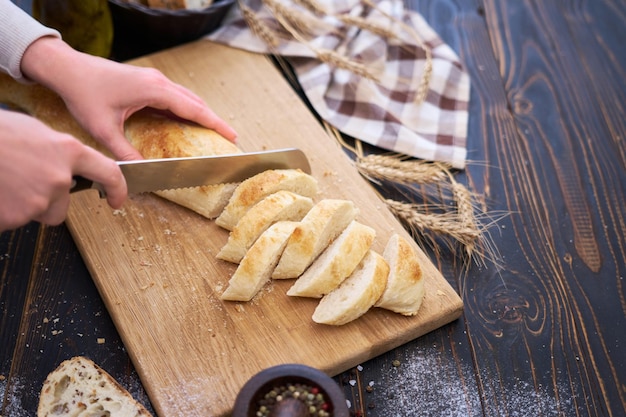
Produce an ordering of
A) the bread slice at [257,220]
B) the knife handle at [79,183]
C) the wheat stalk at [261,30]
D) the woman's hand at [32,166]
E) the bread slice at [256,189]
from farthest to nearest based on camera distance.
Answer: the wheat stalk at [261,30] < the bread slice at [256,189] < the bread slice at [257,220] < the knife handle at [79,183] < the woman's hand at [32,166]

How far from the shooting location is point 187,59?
12.6 feet

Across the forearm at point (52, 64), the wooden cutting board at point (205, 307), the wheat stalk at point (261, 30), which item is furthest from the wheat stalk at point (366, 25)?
the forearm at point (52, 64)

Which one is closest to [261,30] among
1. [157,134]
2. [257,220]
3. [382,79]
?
[382,79]

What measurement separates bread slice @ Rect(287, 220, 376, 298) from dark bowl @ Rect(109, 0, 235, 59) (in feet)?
5.37

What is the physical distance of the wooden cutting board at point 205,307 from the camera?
101 inches

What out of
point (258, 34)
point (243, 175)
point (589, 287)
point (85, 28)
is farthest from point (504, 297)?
point (85, 28)

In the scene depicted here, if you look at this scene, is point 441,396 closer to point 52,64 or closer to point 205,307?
point 205,307

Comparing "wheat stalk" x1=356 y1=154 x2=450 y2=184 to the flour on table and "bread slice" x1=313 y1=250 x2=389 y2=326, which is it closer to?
"bread slice" x1=313 y1=250 x2=389 y2=326

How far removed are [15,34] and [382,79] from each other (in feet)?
6.22

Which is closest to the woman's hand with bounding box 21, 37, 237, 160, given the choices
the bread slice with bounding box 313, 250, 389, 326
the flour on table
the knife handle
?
the knife handle

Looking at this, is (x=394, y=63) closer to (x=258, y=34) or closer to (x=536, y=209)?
(x=258, y=34)

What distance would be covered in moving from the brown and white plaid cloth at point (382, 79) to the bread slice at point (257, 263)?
1.05m

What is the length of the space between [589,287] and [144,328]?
1.85 metres

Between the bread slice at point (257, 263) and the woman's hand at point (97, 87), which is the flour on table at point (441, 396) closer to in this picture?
the bread slice at point (257, 263)
